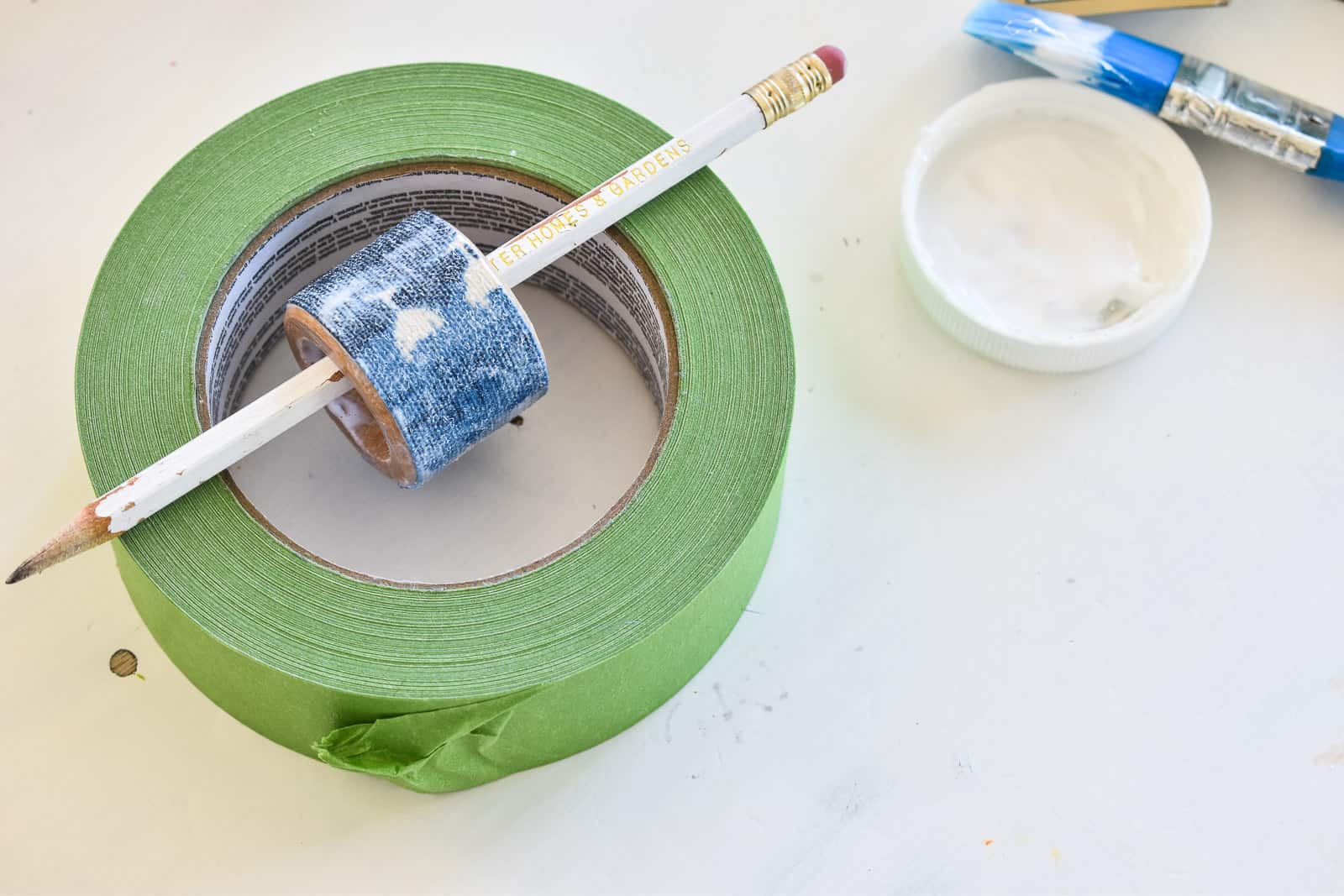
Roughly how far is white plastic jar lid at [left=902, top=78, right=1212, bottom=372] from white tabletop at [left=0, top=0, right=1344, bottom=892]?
44 mm

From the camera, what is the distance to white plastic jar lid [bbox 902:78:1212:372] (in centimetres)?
114

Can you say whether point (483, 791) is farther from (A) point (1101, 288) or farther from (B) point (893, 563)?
(A) point (1101, 288)

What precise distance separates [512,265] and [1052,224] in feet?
1.63

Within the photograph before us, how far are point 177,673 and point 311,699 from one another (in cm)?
20

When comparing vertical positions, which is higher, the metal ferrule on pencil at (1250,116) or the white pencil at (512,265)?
the white pencil at (512,265)

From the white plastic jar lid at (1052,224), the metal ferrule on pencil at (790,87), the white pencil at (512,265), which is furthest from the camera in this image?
the white plastic jar lid at (1052,224)

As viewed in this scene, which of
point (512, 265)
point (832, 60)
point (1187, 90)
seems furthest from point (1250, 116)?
point (512, 265)

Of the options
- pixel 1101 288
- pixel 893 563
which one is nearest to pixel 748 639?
pixel 893 563

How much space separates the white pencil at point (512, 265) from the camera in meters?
0.85

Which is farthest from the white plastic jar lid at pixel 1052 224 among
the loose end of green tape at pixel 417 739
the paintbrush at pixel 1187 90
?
the loose end of green tape at pixel 417 739

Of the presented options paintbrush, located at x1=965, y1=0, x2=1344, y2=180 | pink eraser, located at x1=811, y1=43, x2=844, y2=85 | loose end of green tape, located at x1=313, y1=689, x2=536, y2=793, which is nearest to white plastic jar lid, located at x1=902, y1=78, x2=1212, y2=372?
paintbrush, located at x1=965, y1=0, x2=1344, y2=180

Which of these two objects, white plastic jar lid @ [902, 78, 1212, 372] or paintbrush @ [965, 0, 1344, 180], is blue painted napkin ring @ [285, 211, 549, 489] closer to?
white plastic jar lid @ [902, 78, 1212, 372]

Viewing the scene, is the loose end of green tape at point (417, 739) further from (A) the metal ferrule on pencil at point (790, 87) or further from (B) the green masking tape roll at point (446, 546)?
(A) the metal ferrule on pencil at point (790, 87)

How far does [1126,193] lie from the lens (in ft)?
3.93
